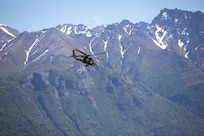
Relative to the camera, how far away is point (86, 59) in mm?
81438
